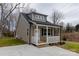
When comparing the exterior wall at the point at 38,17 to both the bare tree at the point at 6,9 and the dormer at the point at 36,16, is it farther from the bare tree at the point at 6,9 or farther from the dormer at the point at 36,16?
the bare tree at the point at 6,9

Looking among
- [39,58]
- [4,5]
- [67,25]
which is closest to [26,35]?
[39,58]

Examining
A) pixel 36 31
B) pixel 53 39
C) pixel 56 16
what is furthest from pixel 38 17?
pixel 56 16

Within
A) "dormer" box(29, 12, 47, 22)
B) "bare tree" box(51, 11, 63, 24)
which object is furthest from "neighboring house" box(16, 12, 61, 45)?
"bare tree" box(51, 11, 63, 24)

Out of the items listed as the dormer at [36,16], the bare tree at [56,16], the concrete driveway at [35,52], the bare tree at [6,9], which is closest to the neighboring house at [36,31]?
the dormer at [36,16]

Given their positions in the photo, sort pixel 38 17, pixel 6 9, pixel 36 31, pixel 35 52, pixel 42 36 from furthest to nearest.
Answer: pixel 6 9 → pixel 38 17 → pixel 42 36 → pixel 36 31 → pixel 35 52

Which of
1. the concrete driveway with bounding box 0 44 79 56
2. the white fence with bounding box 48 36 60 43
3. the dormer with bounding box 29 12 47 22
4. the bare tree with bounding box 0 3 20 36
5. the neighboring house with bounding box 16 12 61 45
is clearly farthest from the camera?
the bare tree with bounding box 0 3 20 36

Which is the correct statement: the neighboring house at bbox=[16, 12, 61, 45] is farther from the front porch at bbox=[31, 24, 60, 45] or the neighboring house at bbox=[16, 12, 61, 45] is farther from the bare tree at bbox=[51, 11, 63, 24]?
the bare tree at bbox=[51, 11, 63, 24]

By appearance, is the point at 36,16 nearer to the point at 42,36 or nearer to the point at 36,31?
the point at 42,36

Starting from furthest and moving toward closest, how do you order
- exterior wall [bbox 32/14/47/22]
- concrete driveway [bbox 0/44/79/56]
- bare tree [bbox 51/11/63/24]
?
bare tree [bbox 51/11/63/24] → exterior wall [bbox 32/14/47/22] → concrete driveway [bbox 0/44/79/56]

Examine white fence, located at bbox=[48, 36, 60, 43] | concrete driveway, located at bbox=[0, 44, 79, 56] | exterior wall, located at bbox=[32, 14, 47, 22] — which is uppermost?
exterior wall, located at bbox=[32, 14, 47, 22]

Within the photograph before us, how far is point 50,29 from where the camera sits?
17.0m

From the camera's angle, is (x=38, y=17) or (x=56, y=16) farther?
(x=56, y=16)

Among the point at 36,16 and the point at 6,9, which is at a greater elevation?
the point at 6,9

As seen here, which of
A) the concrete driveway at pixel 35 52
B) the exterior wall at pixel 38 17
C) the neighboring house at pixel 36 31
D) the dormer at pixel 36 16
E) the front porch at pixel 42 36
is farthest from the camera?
the exterior wall at pixel 38 17
